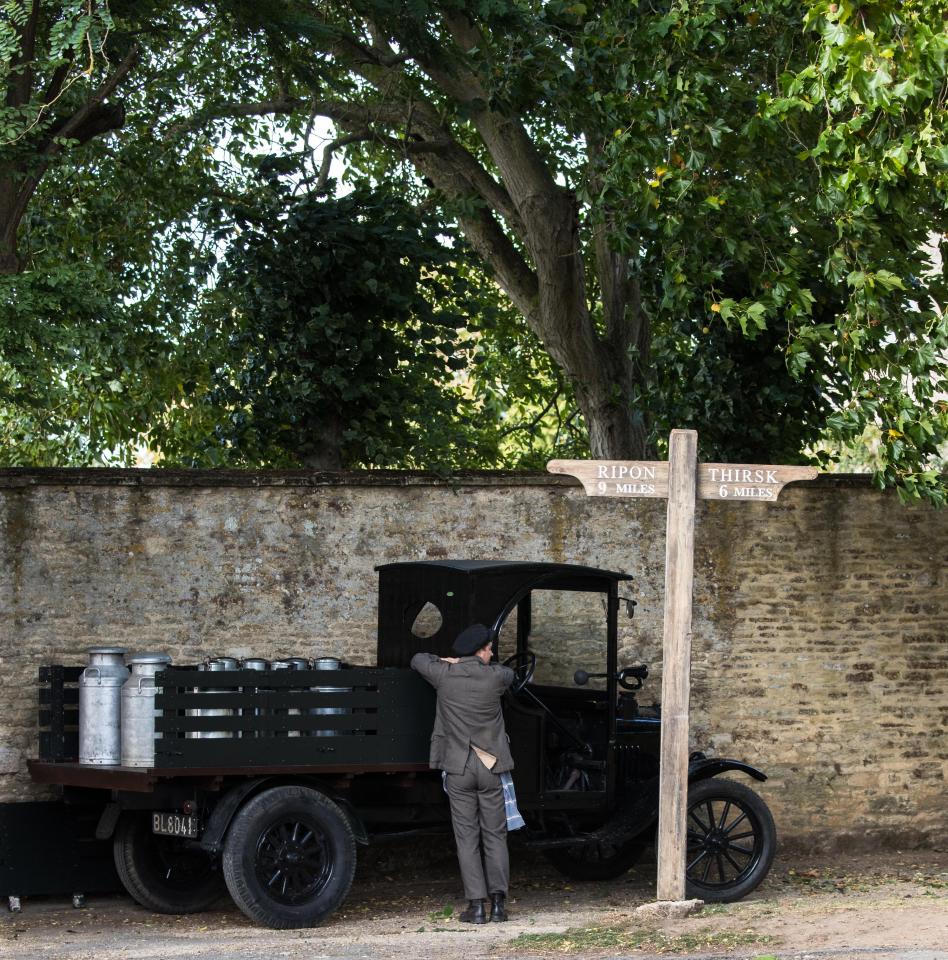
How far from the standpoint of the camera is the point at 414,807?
934cm

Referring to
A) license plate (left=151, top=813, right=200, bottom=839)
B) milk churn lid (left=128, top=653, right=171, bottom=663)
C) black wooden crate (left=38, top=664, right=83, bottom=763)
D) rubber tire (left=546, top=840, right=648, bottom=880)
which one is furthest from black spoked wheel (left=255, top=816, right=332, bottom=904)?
rubber tire (left=546, top=840, right=648, bottom=880)

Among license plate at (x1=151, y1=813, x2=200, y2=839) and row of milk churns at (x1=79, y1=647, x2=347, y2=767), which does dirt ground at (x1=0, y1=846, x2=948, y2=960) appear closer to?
license plate at (x1=151, y1=813, x2=200, y2=839)

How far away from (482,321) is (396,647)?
5.01m

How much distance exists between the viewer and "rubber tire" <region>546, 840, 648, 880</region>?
34.4 ft

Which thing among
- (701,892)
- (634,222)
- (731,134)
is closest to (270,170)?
(634,222)

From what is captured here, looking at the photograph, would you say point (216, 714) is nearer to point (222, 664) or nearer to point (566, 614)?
point (222, 664)

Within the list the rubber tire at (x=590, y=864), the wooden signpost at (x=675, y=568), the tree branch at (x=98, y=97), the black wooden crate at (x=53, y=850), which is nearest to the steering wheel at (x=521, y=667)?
the wooden signpost at (x=675, y=568)

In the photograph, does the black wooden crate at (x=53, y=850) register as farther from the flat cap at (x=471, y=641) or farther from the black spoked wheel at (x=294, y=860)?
the flat cap at (x=471, y=641)

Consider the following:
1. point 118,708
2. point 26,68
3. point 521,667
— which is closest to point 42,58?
point 26,68

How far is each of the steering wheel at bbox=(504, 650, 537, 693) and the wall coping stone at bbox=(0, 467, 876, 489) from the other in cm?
129

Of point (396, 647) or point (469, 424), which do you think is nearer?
point (396, 647)

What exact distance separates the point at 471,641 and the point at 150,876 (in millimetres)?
2546

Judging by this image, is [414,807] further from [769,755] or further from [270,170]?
[270,170]

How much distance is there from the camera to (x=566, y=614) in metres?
10.7
